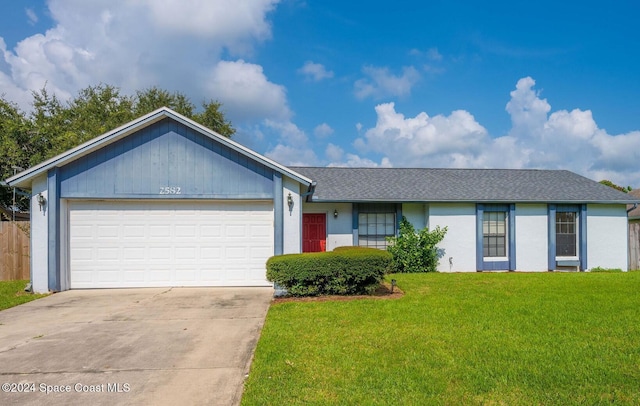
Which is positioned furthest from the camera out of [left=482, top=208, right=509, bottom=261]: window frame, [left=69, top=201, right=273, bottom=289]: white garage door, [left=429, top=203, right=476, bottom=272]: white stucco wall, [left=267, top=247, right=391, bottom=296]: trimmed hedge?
[left=482, top=208, right=509, bottom=261]: window frame

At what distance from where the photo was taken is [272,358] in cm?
484

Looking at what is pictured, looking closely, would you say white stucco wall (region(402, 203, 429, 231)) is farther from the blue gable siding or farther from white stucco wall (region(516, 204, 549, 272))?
→ the blue gable siding

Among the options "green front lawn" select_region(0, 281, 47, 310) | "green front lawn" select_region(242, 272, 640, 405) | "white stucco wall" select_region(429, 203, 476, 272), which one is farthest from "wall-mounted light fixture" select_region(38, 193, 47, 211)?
"white stucco wall" select_region(429, 203, 476, 272)

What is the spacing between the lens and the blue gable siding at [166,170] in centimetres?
1009

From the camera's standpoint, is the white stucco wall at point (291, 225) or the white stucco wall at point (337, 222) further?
the white stucco wall at point (337, 222)

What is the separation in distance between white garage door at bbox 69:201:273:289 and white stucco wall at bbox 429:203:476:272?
6677mm

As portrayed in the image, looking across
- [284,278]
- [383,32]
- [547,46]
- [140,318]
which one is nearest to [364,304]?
[284,278]

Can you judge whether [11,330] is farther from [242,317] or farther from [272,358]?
[272,358]

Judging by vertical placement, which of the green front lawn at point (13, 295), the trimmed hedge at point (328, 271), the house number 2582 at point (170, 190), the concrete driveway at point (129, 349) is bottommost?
the green front lawn at point (13, 295)

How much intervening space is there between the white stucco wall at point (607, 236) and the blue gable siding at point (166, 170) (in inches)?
487

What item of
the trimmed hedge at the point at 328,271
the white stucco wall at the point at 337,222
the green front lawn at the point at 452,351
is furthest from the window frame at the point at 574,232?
the trimmed hedge at the point at 328,271

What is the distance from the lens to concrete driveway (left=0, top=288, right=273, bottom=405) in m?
4.04

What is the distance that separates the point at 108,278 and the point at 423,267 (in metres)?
9.88

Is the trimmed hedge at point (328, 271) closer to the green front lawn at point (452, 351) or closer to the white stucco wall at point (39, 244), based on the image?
the green front lawn at point (452, 351)
